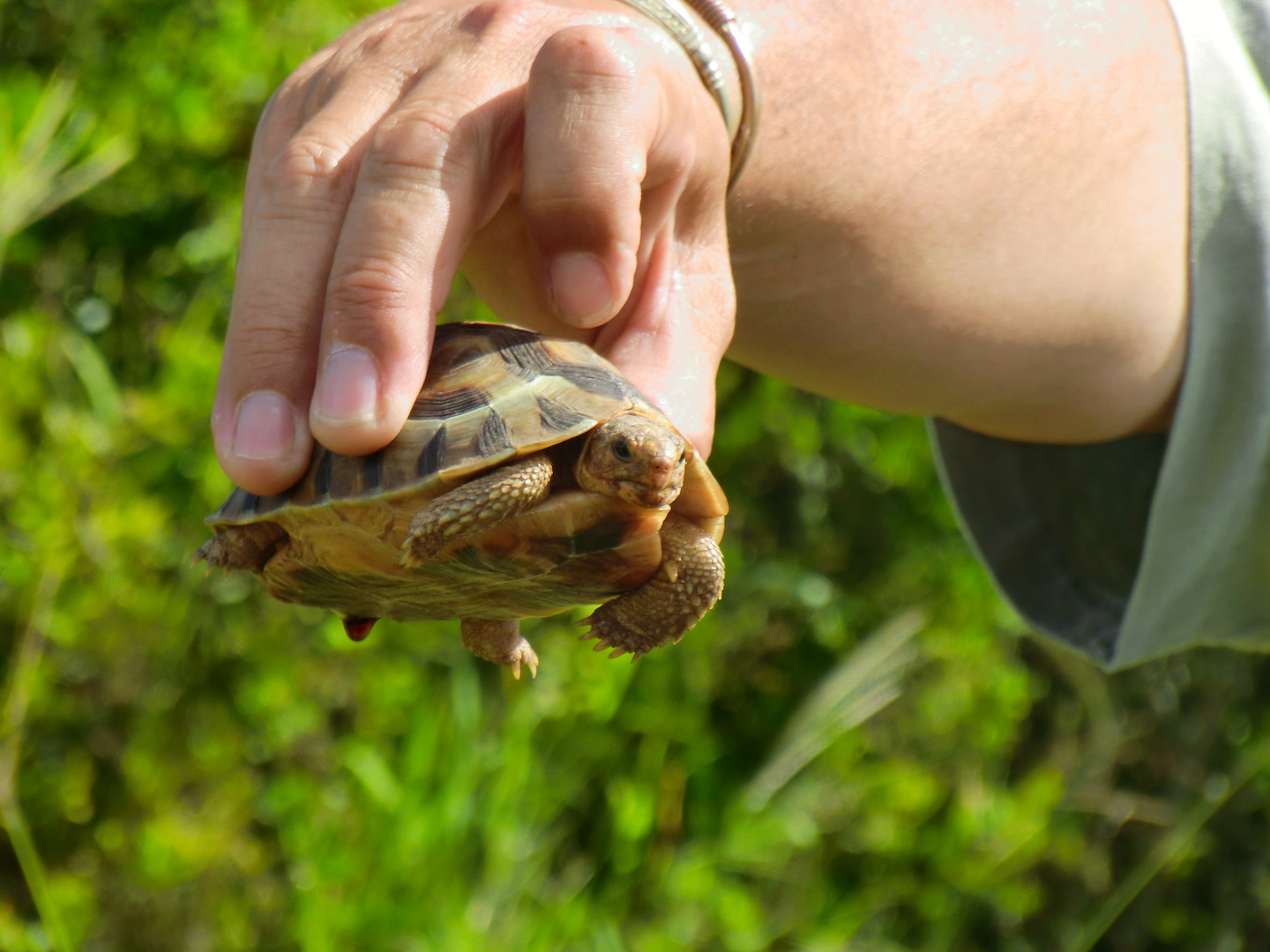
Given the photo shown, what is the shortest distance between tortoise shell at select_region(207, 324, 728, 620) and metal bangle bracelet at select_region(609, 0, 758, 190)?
411mm

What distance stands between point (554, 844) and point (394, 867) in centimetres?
69

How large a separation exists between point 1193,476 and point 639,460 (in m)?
1.32

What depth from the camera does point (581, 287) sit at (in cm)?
153

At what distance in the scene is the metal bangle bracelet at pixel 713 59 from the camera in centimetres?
165

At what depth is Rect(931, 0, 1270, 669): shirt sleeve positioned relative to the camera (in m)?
2.08

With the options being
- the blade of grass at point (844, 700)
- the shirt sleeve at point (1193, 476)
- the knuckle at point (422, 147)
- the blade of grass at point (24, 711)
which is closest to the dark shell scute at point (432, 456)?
the knuckle at point (422, 147)

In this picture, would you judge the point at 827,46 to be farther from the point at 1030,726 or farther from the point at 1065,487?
the point at 1030,726

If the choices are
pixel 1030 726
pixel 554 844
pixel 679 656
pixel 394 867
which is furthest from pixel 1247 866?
pixel 394 867

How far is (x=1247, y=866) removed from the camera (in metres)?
4.55

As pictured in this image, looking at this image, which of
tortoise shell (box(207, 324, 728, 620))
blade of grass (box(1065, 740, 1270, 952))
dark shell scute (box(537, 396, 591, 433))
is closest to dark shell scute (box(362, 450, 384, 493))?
tortoise shell (box(207, 324, 728, 620))

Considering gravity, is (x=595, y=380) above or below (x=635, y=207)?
below

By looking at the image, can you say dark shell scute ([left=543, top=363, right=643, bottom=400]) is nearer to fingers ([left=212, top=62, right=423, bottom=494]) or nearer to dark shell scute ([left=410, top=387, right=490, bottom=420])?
dark shell scute ([left=410, top=387, right=490, bottom=420])

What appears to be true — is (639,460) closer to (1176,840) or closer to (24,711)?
(24,711)

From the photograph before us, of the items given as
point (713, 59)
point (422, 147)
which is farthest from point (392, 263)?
point (713, 59)
